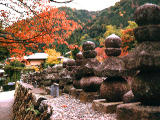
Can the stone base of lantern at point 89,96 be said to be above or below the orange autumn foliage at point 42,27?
below

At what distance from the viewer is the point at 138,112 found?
10.1ft

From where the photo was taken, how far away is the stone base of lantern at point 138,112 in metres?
2.89

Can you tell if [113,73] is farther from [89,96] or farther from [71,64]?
[71,64]

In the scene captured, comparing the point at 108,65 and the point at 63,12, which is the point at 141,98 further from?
the point at 63,12

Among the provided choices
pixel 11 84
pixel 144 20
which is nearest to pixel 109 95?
pixel 144 20

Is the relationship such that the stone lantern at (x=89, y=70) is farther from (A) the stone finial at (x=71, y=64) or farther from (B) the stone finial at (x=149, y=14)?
(B) the stone finial at (x=149, y=14)

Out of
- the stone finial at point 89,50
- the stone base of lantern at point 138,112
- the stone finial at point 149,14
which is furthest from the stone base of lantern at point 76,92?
the stone finial at point 149,14

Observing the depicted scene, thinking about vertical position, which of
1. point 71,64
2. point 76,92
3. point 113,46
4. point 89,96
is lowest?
point 76,92

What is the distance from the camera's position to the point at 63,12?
782 centimetres

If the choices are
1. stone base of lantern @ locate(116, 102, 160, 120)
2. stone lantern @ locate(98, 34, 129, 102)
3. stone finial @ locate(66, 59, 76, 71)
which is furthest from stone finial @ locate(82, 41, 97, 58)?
stone base of lantern @ locate(116, 102, 160, 120)

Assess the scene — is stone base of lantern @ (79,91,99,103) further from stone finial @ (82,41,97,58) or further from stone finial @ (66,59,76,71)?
stone finial @ (66,59,76,71)

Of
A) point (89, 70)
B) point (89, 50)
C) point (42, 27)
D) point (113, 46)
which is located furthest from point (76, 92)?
point (42, 27)

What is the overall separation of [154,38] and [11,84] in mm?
24396

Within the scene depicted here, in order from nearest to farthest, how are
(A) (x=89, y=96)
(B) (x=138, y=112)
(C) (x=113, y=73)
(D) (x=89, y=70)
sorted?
1. (B) (x=138, y=112)
2. (C) (x=113, y=73)
3. (A) (x=89, y=96)
4. (D) (x=89, y=70)
